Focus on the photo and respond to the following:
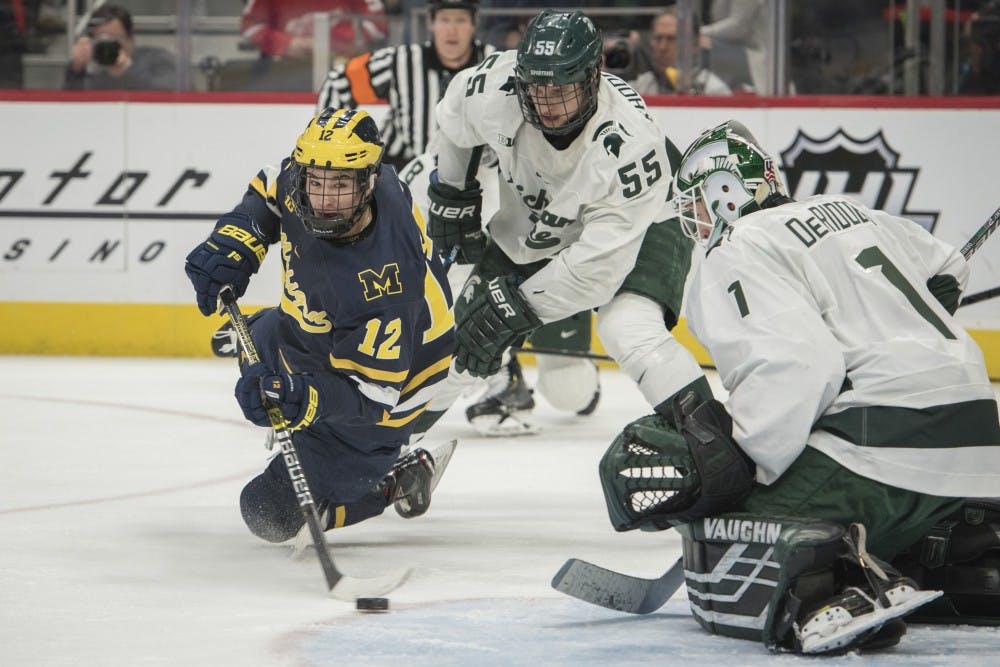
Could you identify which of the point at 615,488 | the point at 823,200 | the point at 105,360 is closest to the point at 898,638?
the point at 615,488

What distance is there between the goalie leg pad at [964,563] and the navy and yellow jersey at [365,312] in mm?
990

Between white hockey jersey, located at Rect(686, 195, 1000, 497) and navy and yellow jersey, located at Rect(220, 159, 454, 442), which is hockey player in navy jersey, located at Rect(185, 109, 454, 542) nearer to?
navy and yellow jersey, located at Rect(220, 159, 454, 442)

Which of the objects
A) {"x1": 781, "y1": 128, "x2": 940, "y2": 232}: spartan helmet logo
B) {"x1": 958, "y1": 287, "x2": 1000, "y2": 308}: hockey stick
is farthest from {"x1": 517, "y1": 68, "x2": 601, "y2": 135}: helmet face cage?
{"x1": 781, "y1": 128, "x2": 940, "y2": 232}: spartan helmet logo

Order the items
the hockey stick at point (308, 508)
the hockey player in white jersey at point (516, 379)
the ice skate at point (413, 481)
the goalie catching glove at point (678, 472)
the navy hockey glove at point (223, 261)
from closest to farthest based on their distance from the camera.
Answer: the goalie catching glove at point (678, 472) < the hockey stick at point (308, 508) < the navy hockey glove at point (223, 261) < the ice skate at point (413, 481) < the hockey player in white jersey at point (516, 379)

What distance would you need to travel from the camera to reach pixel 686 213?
2850mm

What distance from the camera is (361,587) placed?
2857 millimetres

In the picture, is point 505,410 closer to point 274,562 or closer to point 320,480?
point 320,480

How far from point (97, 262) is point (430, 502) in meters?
3.26

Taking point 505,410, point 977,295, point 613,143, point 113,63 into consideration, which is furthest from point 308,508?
point 113,63

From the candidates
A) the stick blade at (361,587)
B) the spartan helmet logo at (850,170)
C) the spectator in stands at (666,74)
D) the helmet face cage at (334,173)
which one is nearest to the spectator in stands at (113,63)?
the spectator in stands at (666,74)

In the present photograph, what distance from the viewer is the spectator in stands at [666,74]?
632 centimetres

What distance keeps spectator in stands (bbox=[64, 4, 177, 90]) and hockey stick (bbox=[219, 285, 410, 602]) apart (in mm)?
3589

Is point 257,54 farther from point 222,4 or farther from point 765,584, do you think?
point 765,584

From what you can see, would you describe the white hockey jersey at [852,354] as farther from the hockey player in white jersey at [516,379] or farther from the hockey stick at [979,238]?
the hockey player in white jersey at [516,379]
